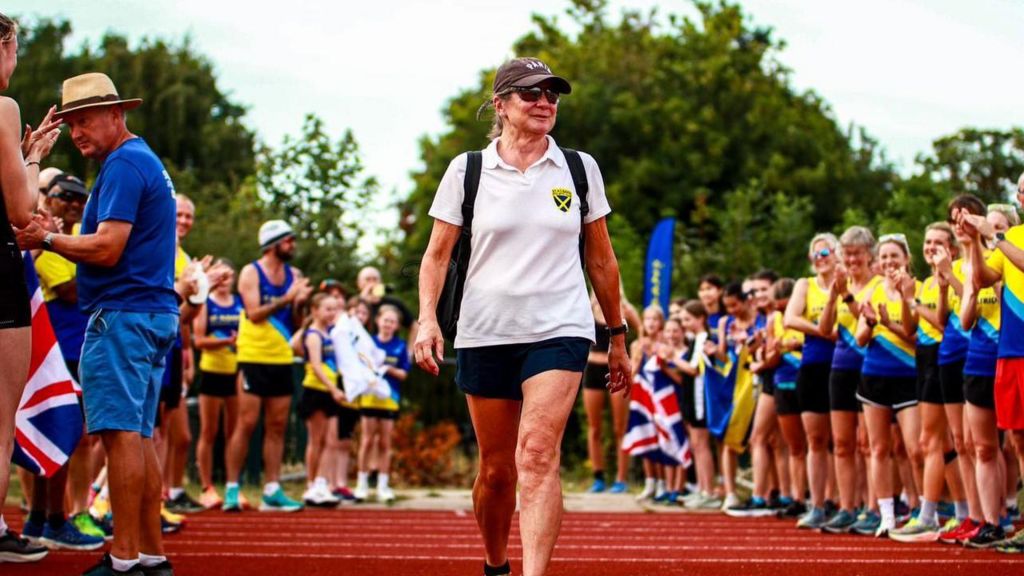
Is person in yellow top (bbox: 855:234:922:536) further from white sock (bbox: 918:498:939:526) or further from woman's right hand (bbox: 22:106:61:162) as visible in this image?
woman's right hand (bbox: 22:106:61:162)

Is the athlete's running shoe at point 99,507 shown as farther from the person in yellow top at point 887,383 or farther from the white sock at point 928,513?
the white sock at point 928,513

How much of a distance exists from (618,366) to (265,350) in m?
6.40

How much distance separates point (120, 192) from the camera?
642 centimetres

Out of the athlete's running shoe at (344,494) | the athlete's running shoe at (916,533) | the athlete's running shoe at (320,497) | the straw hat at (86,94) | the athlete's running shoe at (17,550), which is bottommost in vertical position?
the athlete's running shoe at (344,494)

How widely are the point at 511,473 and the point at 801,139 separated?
33.6 m

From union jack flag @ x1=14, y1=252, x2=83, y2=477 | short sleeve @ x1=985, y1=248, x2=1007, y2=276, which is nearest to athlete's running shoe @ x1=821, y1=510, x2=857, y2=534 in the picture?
short sleeve @ x1=985, y1=248, x2=1007, y2=276

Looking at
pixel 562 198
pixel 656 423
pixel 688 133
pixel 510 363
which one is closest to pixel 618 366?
pixel 510 363

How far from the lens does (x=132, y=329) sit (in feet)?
21.0

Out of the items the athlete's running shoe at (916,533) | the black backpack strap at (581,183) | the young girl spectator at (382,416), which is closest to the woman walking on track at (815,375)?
the athlete's running shoe at (916,533)

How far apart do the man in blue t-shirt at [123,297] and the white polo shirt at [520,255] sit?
1.53 meters

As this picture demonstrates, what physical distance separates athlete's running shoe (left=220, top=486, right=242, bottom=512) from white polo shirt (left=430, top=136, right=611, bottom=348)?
21.4 feet

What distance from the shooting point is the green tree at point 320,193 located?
20578 millimetres

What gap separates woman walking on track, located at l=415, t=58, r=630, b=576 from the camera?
5.71 metres

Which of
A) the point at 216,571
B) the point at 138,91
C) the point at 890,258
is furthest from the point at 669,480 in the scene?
the point at 138,91
